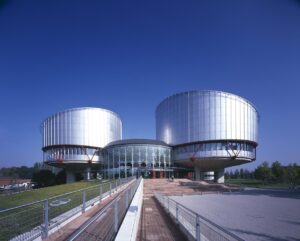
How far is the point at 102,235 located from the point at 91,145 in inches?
3255

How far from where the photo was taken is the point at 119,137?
10412cm

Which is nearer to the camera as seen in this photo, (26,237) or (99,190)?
(26,237)

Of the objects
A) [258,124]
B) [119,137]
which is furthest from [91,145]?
[258,124]

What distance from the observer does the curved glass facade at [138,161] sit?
67.4 m

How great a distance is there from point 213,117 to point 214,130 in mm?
3429

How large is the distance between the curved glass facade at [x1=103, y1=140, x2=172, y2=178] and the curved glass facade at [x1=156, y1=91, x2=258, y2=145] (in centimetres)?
909

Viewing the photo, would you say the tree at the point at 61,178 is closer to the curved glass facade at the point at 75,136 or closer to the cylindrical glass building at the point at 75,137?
the cylindrical glass building at the point at 75,137

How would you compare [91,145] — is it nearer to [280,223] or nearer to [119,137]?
[119,137]

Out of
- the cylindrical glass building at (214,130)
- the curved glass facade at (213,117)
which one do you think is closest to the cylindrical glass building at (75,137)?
the curved glass facade at (213,117)

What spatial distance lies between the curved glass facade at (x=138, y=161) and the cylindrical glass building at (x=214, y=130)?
23.8 feet

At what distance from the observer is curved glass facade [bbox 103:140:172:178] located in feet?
221

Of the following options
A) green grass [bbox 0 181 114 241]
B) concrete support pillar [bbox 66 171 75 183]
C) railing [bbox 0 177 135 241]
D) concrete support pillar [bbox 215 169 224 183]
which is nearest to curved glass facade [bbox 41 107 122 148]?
concrete support pillar [bbox 66 171 75 183]

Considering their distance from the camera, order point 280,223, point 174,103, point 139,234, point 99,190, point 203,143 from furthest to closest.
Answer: point 174,103 → point 203,143 → point 99,190 → point 280,223 → point 139,234

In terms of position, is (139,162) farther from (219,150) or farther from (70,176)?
(70,176)
